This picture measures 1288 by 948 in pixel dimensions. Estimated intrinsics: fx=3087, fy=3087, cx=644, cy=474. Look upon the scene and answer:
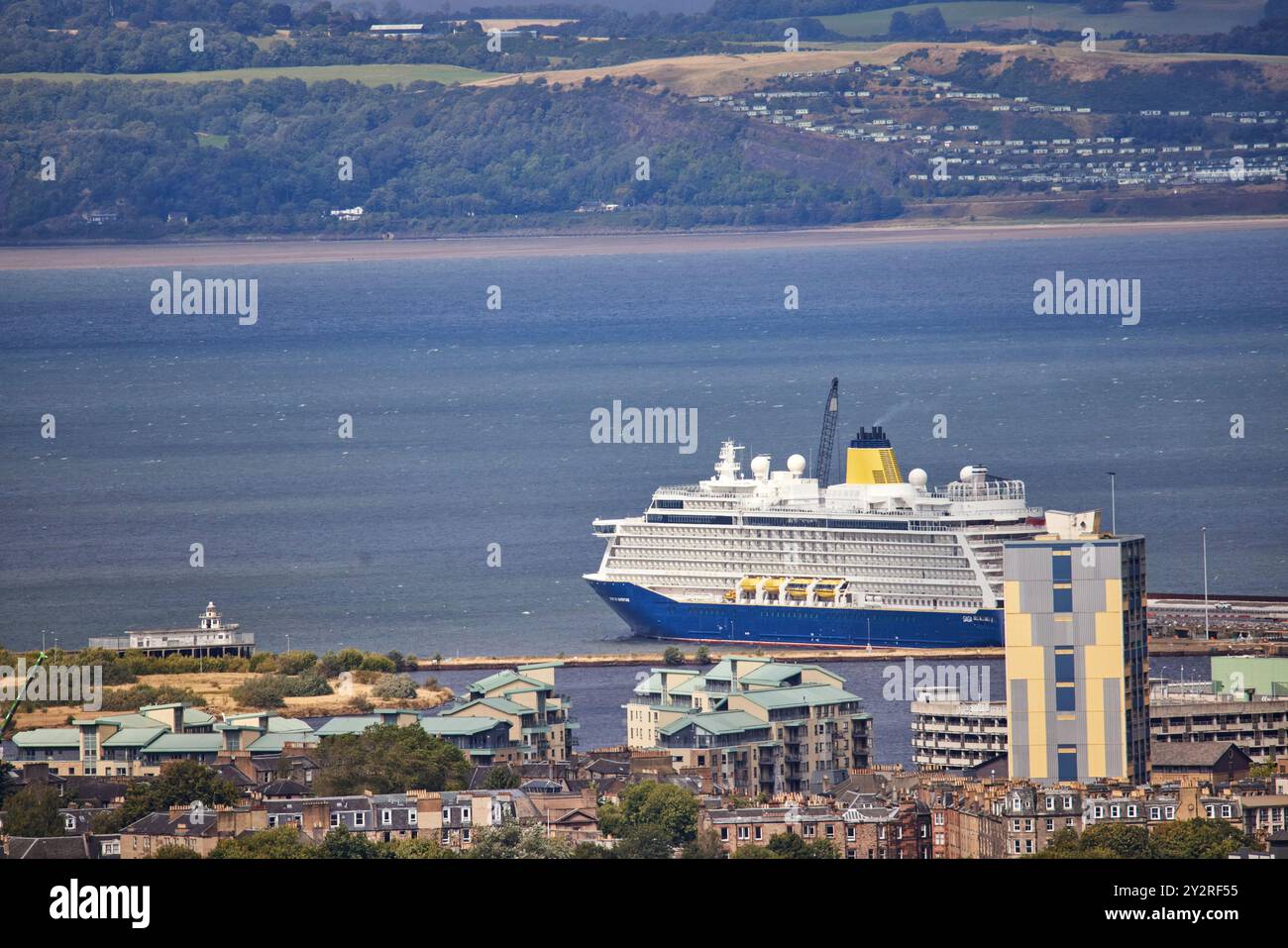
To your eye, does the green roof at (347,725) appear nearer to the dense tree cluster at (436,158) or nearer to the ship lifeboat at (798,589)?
the ship lifeboat at (798,589)

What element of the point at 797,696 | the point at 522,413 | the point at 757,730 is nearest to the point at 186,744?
the point at 757,730

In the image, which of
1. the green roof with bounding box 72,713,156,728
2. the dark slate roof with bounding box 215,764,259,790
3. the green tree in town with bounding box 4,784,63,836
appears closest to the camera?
the green tree in town with bounding box 4,784,63,836

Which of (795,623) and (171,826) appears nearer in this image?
(171,826)

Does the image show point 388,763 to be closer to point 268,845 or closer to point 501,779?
point 501,779

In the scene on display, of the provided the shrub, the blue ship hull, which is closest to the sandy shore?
the blue ship hull

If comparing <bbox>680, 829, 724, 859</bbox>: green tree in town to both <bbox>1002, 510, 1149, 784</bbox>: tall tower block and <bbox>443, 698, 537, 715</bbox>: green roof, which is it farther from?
<bbox>443, 698, 537, 715</bbox>: green roof

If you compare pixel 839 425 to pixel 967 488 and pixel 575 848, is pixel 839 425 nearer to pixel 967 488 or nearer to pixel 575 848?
pixel 967 488
